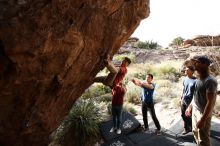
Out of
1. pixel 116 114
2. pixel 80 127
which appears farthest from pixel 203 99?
pixel 80 127

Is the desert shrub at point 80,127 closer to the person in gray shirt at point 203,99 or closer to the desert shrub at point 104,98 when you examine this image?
the desert shrub at point 104,98

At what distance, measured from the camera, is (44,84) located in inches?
218

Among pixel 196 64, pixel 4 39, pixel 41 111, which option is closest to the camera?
pixel 4 39

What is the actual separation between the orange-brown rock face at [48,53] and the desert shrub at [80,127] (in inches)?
90.0

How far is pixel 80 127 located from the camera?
8.99 meters

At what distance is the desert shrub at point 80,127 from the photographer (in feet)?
29.0

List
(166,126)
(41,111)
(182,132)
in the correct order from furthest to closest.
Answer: (166,126)
(182,132)
(41,111)

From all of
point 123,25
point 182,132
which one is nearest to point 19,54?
point 123,25

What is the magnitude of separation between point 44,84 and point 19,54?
2.88ft

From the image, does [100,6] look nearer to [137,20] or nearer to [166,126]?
[137,20]

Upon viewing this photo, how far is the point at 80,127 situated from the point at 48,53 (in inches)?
168

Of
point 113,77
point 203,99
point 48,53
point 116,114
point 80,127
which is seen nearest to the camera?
point 48,53

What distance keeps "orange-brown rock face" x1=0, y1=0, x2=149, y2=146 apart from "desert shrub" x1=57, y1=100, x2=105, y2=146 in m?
2.29

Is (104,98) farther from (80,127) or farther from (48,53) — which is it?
(48,53)
